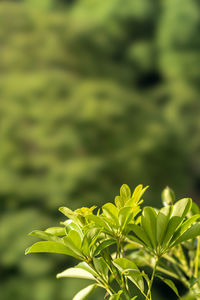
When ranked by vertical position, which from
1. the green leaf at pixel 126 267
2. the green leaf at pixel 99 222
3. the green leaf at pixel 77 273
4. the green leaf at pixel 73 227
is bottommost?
the green leaf at pixel 126 267

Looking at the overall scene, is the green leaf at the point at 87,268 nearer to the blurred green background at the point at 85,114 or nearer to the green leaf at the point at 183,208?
the green leaf at the point at 183,208

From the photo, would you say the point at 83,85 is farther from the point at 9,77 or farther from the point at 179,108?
the point at 179,108

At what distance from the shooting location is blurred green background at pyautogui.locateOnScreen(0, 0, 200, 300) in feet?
6.53

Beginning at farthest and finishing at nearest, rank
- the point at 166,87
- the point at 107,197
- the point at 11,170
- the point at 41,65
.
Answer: the point at 166,87 < the point at 41,65 < the point at 11,170 < the point at 107,197

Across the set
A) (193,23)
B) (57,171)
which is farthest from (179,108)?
(57,171)

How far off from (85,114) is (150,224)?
2.45 metres

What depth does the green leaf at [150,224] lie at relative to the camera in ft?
0.69

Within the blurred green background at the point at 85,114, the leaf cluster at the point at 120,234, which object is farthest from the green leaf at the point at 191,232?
the blurred green background at the point at 85,114

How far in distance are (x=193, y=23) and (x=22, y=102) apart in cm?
245

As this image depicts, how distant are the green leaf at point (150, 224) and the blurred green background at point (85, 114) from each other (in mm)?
1582

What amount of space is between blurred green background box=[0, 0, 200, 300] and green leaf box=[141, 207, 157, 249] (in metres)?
1.58

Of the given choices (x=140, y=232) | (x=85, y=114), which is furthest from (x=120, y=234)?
(x=85, y=114)

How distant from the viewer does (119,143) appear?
2.53 metres

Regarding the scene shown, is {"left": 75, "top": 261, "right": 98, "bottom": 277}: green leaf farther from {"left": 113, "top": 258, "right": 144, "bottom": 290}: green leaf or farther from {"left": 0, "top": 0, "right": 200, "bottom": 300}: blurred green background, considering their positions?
{"left": 0, "top": 0, "right": 200, "bottom": 300}: blurred green background
